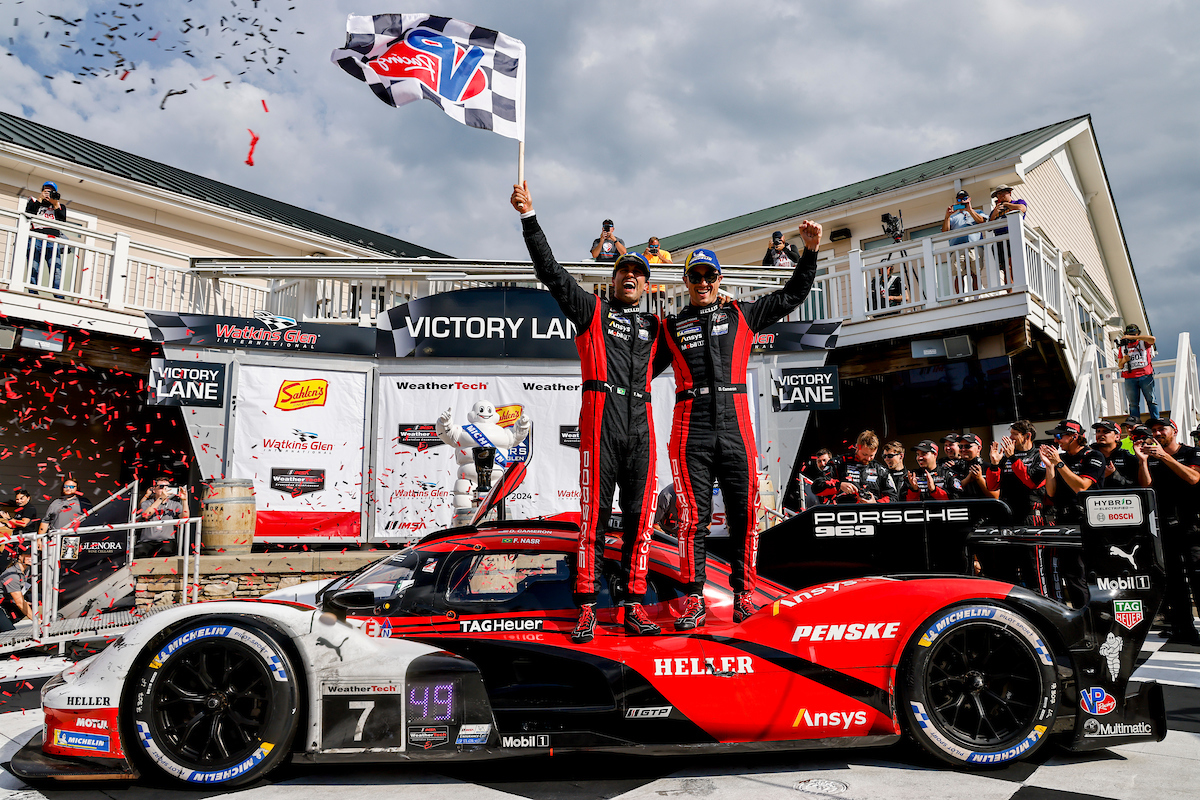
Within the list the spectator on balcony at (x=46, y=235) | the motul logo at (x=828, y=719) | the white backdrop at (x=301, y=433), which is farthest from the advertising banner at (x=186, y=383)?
the motul logo at (x=828, y=719)

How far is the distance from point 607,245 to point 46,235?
26.2ft

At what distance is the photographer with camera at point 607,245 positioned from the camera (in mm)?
11180

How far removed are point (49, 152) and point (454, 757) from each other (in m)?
13.6

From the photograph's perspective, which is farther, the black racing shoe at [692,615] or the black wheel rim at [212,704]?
the black racing shoe at [692,615]

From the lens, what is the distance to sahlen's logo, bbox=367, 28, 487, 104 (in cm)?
461

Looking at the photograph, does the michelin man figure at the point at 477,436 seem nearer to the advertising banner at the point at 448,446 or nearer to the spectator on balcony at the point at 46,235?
the advertising banner at the point at 448,446

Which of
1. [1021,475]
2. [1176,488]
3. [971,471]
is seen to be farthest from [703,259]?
[1176,488]

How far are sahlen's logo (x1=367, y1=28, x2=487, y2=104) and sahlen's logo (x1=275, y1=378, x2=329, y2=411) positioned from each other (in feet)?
17.4

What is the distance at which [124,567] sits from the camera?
678cm

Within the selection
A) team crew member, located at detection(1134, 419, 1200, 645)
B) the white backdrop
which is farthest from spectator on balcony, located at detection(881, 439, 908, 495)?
the white backdrop

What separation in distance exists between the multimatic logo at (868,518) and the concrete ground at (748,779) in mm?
954

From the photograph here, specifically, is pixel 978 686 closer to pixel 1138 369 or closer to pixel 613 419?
pixel 613 419

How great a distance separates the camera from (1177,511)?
5371 mm

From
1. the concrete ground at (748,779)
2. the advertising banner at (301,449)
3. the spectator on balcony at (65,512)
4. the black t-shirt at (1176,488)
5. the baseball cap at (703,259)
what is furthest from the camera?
the advertising banner at (301,449)
